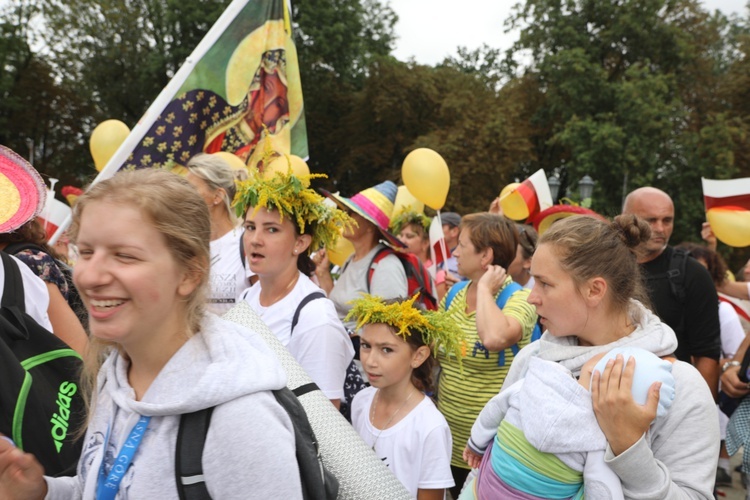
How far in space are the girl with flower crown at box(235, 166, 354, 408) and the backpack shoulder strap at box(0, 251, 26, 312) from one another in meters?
1.14

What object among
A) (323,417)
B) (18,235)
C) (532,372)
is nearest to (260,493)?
(323,417)

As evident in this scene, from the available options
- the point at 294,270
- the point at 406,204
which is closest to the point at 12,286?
the point at 294,270

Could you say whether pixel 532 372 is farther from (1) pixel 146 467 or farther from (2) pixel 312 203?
(2) pixel 312 203

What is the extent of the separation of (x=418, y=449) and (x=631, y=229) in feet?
4.77

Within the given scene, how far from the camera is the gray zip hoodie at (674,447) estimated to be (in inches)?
76.2

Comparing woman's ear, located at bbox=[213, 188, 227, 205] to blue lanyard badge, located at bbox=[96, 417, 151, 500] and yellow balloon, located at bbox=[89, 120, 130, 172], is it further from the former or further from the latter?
yellow balloon, located at bbox=[89, 120, 130, 172]

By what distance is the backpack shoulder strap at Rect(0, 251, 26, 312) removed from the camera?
2.33 metres

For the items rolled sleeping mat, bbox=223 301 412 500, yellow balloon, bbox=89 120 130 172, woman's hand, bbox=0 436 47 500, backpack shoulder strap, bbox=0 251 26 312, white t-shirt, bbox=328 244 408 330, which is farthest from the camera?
yellow balloon, bbox=89 120 130 172

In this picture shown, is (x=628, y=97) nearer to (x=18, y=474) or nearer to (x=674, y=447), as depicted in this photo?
(x=674, y=447)

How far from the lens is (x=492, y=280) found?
4086 mm

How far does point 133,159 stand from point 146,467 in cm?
409

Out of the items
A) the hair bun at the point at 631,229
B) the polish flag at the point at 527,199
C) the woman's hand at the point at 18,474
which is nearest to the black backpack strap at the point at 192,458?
the woman's hand at the point at 18,474

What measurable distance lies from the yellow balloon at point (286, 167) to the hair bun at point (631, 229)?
1.68 meters

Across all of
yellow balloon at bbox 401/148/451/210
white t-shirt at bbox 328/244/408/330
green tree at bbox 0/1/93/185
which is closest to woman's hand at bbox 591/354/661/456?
white t-shirt at bbox 328/244/408/330
